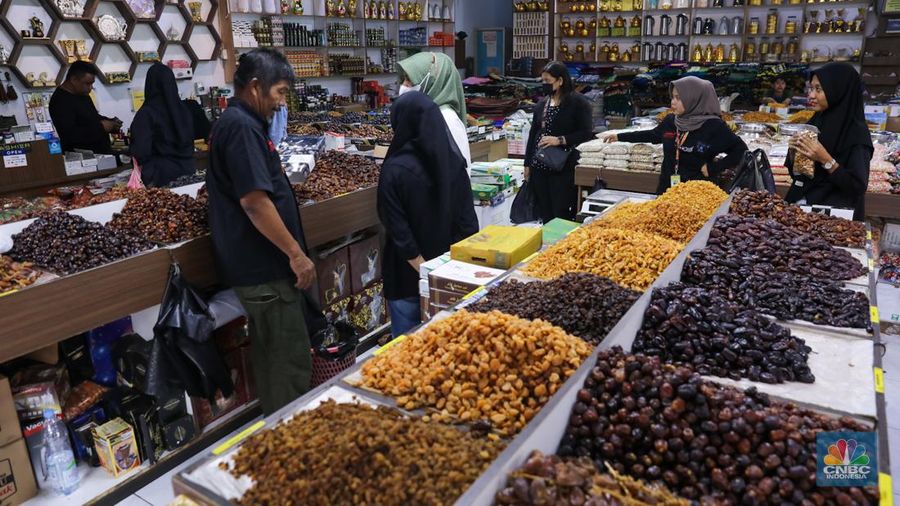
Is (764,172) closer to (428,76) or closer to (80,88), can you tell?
(428,76)

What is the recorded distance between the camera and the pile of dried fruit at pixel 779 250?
8.13 ft

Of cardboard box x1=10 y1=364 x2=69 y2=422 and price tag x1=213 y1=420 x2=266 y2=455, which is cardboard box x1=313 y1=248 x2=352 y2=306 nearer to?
cardboard box x1=10 y1=364 x2=69 y2=422

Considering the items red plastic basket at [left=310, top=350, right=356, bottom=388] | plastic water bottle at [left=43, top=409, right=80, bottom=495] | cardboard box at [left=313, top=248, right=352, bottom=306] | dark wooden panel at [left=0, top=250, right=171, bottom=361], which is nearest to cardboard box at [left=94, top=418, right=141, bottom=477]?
plastic water bottle at [left=43, top=409, right=80, bottom=495]

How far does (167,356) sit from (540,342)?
1.77m

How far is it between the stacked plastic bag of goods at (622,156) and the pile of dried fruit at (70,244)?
3.11m

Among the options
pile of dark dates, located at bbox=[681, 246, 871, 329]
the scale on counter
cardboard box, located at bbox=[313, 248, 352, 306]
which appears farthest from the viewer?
the scale on counter

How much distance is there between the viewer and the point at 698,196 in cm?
318

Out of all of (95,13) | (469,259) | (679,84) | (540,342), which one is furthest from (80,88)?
(540,342)

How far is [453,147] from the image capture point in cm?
281

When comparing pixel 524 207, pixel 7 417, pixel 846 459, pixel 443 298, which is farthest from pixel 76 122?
pixel 846 459

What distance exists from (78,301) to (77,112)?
11.7ft

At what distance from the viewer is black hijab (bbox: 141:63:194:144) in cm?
405

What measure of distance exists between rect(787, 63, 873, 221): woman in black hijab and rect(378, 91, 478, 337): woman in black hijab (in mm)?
1831

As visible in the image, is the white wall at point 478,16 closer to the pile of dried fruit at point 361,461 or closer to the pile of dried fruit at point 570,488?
the pile of dried fruit at point 361,461
